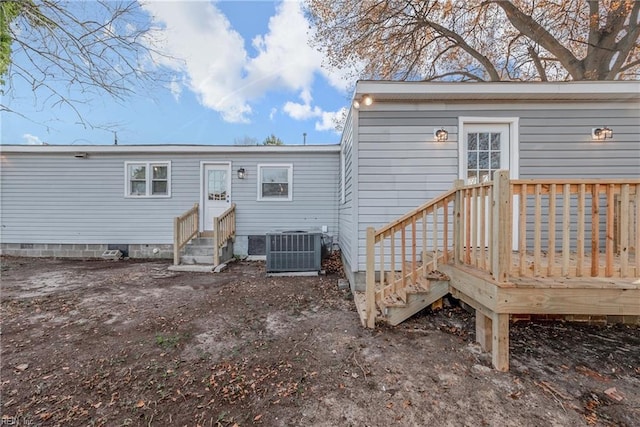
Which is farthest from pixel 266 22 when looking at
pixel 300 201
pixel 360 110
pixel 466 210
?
pixel 466 210

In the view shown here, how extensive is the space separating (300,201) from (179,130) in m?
14.3

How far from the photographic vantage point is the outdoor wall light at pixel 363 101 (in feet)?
13.4

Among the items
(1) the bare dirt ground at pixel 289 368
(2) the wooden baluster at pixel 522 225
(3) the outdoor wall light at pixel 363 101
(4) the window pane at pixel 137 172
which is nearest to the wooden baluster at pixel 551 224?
(2) the wooden baluster at pixel 522 225

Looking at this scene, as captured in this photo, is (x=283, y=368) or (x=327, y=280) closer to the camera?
(x=283, y=368)

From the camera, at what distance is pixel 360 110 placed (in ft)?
13.9

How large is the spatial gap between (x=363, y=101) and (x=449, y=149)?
5.19 ft

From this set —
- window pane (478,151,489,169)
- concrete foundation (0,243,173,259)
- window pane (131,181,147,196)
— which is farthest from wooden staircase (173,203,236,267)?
window pane (478,151,489,169)

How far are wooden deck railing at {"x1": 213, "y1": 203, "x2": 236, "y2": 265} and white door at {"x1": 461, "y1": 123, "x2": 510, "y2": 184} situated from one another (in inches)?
212

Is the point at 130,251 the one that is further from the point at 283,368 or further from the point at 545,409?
the point at 545,409

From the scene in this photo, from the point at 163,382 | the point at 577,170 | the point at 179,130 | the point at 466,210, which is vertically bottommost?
the point at 163,382

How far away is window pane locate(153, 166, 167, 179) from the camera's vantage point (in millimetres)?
7781

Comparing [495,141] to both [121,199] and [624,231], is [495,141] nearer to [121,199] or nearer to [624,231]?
[624,231]

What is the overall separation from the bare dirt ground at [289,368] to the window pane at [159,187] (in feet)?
13.5

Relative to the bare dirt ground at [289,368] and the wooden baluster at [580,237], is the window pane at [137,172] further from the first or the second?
the wooden baluster at [580,237]
